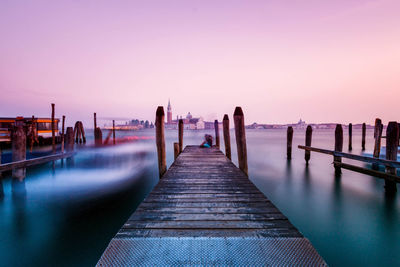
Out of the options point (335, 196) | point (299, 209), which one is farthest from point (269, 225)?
point (335, 196)

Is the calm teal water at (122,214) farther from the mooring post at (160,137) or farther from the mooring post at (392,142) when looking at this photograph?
the mooring post at (160,137)

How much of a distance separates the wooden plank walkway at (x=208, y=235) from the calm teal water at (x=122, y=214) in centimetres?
232

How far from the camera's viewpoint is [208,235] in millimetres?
1929

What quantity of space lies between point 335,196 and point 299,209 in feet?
6.49

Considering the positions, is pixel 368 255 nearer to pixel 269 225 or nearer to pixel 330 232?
pixel 330 232

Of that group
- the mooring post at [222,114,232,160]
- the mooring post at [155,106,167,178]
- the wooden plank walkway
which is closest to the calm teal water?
the mooring post at [155,106,167,178]

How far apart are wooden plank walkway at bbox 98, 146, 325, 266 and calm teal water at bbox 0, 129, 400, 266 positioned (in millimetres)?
2318

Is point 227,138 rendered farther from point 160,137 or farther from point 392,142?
point 392,142

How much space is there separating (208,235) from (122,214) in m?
4.46

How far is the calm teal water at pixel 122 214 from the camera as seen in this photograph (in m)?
3.75

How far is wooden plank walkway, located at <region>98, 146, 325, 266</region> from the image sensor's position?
5.30ft

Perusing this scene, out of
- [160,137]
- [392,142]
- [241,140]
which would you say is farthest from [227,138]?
[392,142]

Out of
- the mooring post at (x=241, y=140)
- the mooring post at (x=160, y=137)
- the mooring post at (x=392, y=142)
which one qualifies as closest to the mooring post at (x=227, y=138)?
the mooring post at (x=241, y=140)

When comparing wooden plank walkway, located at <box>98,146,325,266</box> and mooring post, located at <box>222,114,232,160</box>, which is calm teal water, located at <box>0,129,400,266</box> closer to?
mooring post, located at <box>222,114,232,160</box>
